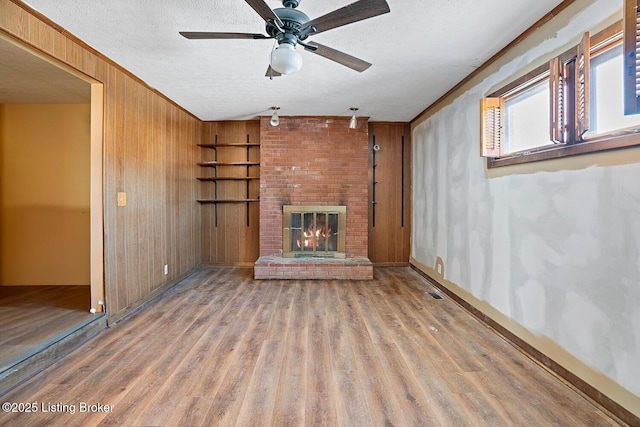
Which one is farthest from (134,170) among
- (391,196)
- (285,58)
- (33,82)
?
(391,196)

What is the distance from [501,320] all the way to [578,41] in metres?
2.23

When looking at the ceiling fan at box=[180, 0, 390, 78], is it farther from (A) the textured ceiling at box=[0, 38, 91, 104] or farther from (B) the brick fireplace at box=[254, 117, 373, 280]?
(B) the brick fireplace at box=[254, 117, 373, 280]

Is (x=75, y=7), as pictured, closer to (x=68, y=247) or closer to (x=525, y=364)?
(x=68, y=247)

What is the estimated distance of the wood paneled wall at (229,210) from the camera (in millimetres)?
5492

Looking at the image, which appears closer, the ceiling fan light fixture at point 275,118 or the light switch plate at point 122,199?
the light switch plate at point 122,199

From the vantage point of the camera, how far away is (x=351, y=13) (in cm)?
174

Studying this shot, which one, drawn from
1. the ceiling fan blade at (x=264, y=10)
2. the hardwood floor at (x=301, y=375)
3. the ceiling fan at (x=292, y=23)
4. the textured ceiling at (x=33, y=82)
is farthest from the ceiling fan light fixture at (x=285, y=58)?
the textured ceiling at (x=33, y=82)

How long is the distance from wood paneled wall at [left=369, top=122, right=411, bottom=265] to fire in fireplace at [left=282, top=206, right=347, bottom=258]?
80 cm

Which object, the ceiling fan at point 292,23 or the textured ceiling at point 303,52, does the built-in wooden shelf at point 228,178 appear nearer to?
the textured ceiling at point 303,52

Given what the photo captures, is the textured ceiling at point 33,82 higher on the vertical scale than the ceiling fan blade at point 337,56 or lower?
higher

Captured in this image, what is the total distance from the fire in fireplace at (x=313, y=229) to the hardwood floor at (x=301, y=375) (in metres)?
1.69

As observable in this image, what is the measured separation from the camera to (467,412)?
178 cm

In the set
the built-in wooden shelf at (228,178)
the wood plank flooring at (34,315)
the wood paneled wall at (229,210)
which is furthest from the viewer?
the wood paneled wall at (229,210)

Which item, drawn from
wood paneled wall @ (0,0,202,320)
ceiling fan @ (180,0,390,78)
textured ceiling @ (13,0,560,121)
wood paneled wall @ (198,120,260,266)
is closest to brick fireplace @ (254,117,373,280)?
wood paneled wall @ (198,120,260,266)
